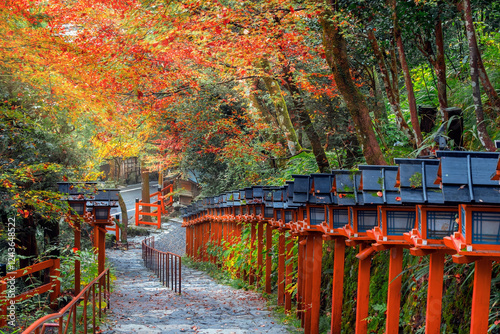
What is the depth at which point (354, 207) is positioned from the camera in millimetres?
5855

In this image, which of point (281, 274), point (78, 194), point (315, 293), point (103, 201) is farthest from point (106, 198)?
point (315, 293)

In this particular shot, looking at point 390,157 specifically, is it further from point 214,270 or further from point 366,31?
point 214,270

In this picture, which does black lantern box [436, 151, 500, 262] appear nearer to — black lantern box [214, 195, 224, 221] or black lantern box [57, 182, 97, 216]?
black lantern box [57, 182, 97, 216]

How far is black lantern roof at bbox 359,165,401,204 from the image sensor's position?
15.3 ft

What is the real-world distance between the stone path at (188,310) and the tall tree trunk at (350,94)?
142 inches

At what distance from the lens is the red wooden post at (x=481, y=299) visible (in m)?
3.31

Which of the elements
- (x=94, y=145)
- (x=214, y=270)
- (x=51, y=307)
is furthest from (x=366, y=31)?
(x=214, y=270)

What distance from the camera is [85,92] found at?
413 inches

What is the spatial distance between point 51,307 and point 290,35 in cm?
771

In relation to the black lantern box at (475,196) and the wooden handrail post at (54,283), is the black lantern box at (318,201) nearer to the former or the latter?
the black lantern box at (475,196)

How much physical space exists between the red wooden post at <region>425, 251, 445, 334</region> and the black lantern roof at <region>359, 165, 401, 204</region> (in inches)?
28.7

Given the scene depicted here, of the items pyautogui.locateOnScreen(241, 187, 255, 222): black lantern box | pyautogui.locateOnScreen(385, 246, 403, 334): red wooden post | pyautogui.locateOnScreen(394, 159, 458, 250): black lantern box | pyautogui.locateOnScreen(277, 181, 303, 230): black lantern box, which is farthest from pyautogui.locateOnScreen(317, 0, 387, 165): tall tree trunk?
pyautogui.locateOnScreen(241, 187, 255, 222): black lantern box

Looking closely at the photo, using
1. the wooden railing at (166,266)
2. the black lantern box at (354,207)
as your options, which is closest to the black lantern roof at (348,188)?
the black lantern box at (354,207)

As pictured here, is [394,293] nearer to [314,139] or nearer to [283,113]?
[314,139]
